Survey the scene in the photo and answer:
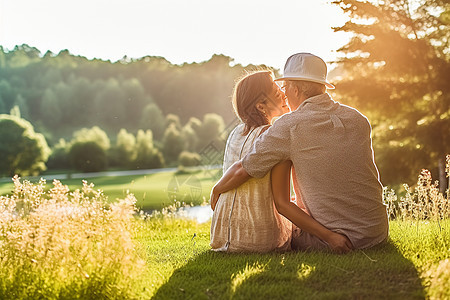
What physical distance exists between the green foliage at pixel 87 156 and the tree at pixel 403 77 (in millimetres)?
33357

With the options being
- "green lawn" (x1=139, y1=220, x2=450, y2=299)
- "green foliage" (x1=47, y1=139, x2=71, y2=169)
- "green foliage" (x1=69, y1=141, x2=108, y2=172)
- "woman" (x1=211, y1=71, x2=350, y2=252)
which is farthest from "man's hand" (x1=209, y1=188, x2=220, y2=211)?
"green foliage" (x1=47, y1=139, x2=71, y2=169)

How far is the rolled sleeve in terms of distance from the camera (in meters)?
3.85

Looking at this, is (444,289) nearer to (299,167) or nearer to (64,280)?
(299,167)

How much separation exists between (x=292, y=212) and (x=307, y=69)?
1.06 meters

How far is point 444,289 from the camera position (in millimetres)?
3041

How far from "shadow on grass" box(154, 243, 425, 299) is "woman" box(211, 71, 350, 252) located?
0.21 meters

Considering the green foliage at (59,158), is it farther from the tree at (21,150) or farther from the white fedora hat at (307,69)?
the white fedora hat at (307,69)

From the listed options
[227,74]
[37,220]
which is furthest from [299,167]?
[227,74]

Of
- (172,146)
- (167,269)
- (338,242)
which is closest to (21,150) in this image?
(172,146)

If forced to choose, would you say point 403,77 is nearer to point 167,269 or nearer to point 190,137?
point 167,269

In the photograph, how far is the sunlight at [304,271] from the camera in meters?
3.36

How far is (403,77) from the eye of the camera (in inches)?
479

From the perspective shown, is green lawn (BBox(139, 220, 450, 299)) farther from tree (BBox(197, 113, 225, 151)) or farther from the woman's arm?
tree (BBox(197, 113, 225, 151))

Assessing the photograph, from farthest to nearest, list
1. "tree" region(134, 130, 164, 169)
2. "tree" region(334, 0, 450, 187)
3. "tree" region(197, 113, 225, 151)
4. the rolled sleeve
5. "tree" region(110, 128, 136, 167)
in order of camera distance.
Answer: "tree" region(197, 113, 225, 151) → "tree" region(110, 128, 136, 167) → "tree" region(134, 130, 164, 169) → "tree" region(334, 0, 450, 187) → the rolled sleeve
